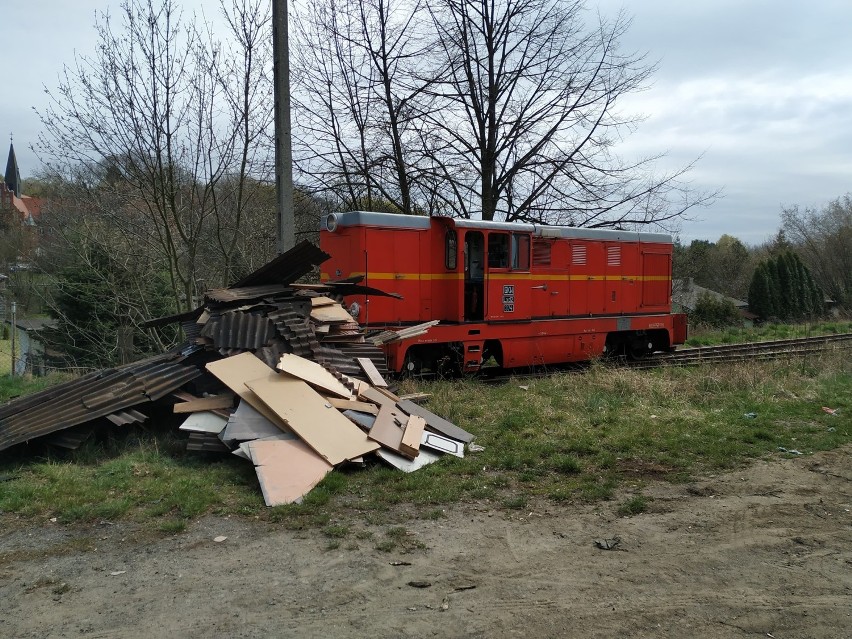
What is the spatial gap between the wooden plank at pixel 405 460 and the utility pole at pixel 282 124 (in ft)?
18.2

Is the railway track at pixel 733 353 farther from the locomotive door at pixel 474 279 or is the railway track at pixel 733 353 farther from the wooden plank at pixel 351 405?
the wooden plank at pixel 351 405

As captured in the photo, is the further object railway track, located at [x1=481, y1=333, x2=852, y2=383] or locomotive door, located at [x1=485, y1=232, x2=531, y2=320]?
railway track, located at [x1=481, y1=333, x2=852, y2=383]

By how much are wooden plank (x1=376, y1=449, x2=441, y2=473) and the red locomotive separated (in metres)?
4.47

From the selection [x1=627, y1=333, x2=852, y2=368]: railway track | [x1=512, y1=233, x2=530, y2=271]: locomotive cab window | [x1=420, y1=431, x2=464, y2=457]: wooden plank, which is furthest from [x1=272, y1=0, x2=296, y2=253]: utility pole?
[x1=627, y1=333, x2=852, y2=368]: railway track

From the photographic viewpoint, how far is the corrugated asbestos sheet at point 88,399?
6562 millimetres

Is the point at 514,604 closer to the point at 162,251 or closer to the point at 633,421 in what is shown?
the point at 633,421

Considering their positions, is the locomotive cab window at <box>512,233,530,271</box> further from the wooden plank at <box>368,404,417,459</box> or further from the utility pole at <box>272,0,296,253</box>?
the wooden plank at <box>368,404,417,459</box>

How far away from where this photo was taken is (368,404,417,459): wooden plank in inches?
256

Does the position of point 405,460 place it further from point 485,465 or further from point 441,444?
point 485,465

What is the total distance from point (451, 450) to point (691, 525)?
2.58 metres

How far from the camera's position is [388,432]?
6746 millimetres

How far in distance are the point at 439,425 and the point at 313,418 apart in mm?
1634

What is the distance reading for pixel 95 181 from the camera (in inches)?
531

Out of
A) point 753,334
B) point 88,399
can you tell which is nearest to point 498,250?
point 88,399
